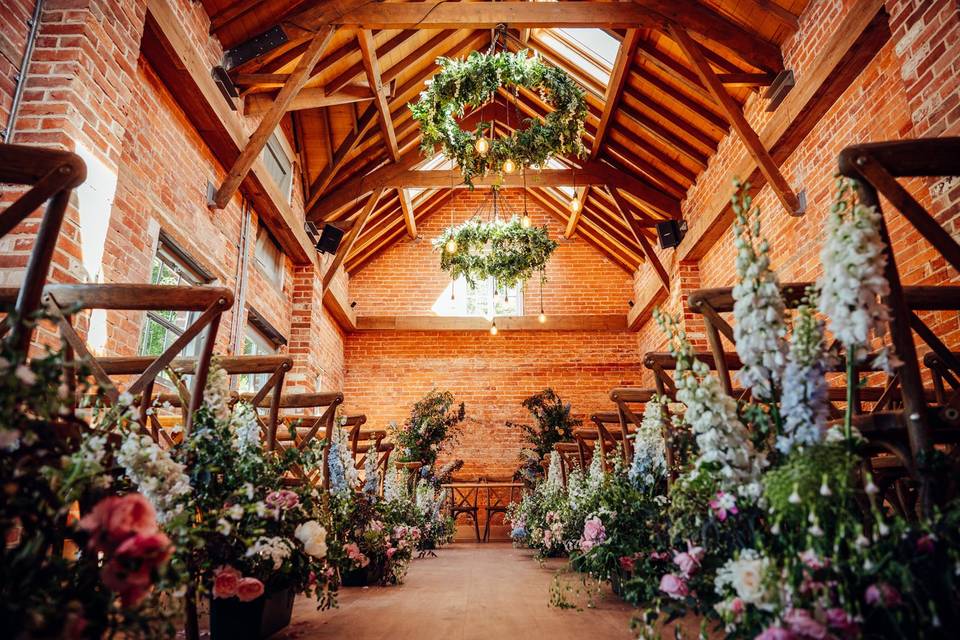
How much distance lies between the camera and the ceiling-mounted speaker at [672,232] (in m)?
7.91

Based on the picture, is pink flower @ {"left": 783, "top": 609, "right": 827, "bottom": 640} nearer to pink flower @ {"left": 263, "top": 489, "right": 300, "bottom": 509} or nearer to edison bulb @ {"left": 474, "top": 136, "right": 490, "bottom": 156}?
pink flower @ {"left": 263, "top": 489, "right": 300, "bottom": 509}

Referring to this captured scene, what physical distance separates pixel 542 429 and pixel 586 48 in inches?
214

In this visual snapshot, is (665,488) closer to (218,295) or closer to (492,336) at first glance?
(218,295)

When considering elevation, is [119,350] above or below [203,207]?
below

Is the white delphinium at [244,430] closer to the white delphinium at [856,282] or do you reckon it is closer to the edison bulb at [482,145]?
the white delphinium at [856,282]

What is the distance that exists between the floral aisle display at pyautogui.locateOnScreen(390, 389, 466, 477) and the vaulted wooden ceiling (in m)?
2.90

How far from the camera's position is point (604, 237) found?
34.6ft

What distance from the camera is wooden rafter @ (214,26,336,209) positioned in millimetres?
5281

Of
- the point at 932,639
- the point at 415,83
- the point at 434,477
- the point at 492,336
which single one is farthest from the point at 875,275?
the point at 492,336

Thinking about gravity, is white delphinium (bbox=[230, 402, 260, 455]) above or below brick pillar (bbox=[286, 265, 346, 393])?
below

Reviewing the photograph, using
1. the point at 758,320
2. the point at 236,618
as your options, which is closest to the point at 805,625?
the point at 758,320

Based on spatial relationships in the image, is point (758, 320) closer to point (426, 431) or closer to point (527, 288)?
point (426, 431)

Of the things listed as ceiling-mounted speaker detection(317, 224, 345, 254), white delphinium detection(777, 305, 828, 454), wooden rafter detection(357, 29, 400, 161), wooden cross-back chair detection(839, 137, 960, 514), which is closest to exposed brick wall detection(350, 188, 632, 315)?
ceiling-mounted speaker detection(317, 224, 345, 254)

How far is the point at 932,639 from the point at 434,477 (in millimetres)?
7698
